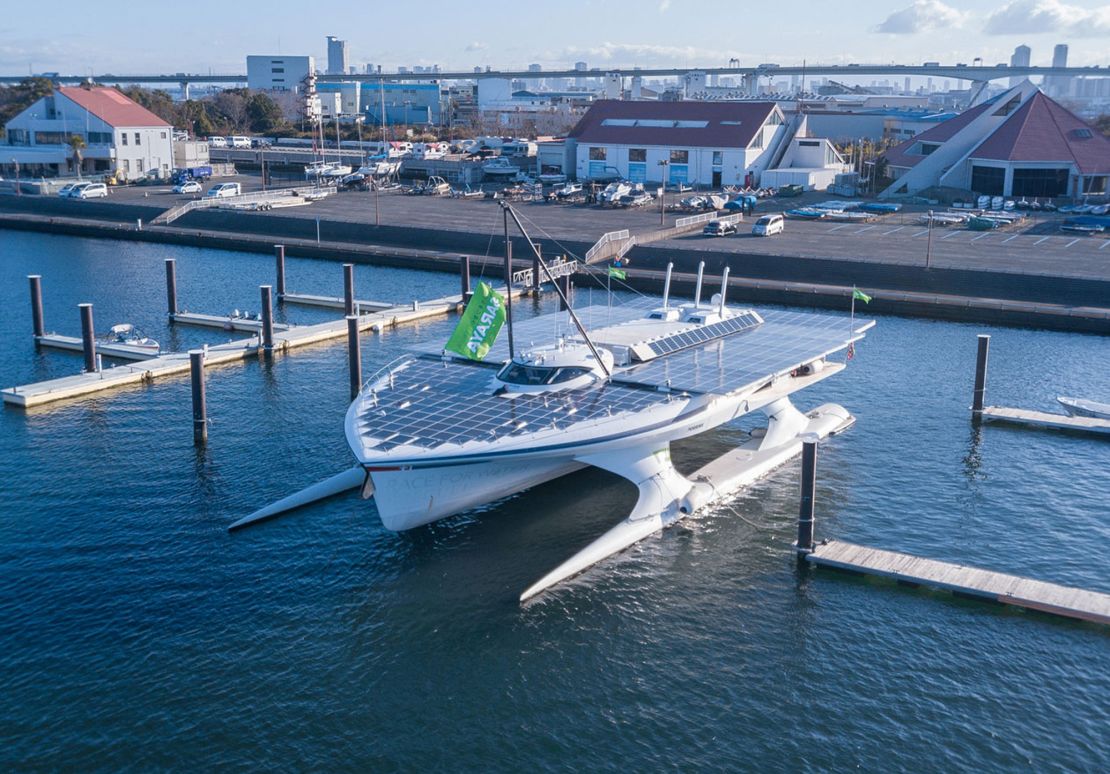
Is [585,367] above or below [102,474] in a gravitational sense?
above

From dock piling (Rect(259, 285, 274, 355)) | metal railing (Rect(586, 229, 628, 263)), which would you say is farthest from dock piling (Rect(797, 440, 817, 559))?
metal railing (Rect(586, 229, 628, 263))

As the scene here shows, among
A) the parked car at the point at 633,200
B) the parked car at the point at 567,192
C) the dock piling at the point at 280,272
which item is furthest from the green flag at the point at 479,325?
the parked car at the point at 567,192

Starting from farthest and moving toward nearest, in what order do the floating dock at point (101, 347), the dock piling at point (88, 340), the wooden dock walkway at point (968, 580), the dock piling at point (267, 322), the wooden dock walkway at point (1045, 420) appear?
the floating dock at point (101, 347), the dock piling at point (267, 322), the dock piling at point (88, 340), the wooden dock walkway at point (1045, 420), the wooden dock walkway at point (968, 580)

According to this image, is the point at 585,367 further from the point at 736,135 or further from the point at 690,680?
the point at 736,135

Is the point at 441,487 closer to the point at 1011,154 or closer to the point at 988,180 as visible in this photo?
the point at 1011,154

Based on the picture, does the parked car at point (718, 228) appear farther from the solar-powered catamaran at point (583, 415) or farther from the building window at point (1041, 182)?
the solar-powered catamaran at point (583, 415)

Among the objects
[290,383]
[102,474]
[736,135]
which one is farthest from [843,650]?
[736,135]
